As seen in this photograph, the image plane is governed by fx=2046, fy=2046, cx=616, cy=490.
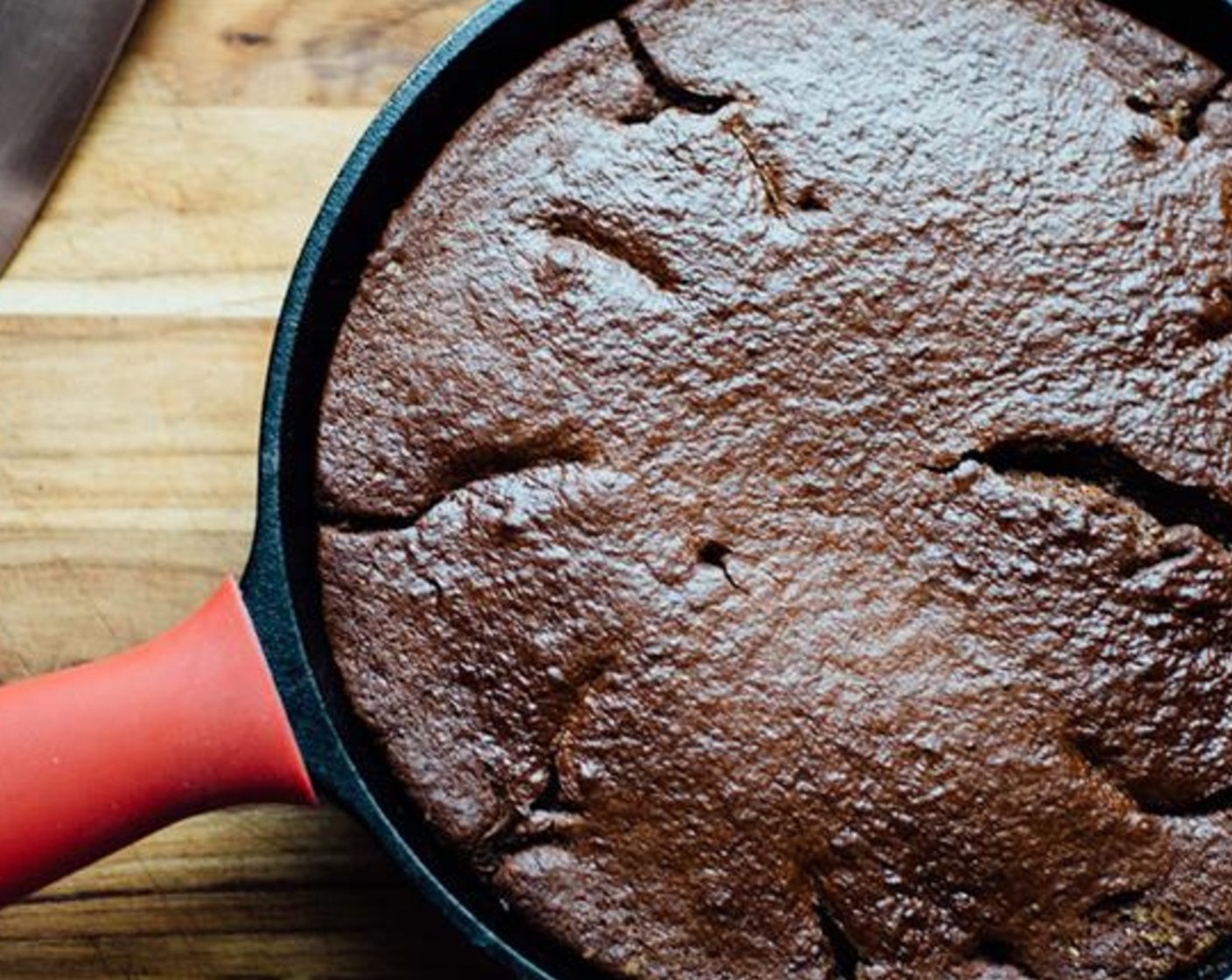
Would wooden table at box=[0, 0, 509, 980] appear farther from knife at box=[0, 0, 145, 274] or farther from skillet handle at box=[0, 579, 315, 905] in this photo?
skillet handle at box=[0, 579, 315, 905]

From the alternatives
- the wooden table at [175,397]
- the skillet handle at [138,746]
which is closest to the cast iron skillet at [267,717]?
the skillet handle at [138,746]

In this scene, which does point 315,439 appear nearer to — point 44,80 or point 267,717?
point 267,717

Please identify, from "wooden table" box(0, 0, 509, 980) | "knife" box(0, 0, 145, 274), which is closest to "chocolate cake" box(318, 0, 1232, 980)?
"wooden table" box(0, 0, 509, 980)

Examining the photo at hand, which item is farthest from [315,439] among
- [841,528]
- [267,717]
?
[841,528]

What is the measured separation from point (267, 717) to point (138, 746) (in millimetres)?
89

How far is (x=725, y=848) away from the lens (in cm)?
142

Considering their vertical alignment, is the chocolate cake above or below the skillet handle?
→ above

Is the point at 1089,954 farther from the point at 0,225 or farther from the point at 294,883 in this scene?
the point at 0,225

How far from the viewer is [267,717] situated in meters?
1.40

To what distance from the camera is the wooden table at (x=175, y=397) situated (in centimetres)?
170

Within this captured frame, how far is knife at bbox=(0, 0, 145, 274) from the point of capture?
1667 mm

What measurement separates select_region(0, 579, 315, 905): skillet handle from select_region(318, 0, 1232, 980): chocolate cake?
3.6 inches

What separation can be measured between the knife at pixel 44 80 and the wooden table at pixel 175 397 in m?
0.03

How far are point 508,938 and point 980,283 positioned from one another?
1.87 feet
